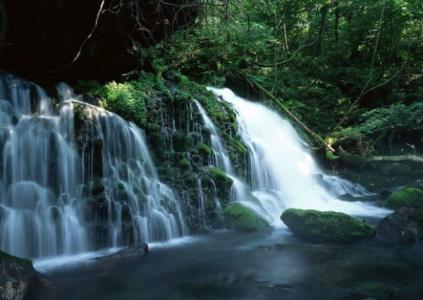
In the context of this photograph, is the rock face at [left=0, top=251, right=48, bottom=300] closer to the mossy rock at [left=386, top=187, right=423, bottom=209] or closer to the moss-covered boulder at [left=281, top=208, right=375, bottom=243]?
the moss-covered boulder at [left=281, top=208, right=375, bottom=243]

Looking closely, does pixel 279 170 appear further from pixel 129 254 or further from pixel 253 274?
pixel 129 254

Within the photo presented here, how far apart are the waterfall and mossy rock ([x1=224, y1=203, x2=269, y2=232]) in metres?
1.15

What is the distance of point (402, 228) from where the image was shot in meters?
8.84

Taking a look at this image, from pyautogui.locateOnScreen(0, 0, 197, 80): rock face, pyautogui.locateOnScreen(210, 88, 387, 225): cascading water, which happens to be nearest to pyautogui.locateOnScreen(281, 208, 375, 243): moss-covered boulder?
pyautogui.locateOnScreen(210, 88, 387, 225): cascading water

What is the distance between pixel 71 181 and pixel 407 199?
7696 mm

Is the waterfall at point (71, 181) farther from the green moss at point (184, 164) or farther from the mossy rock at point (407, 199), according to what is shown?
the mossy rock at point (407, 199)

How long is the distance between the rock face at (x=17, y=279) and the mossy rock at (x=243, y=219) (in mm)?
4599

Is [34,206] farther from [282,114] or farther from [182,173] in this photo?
[282,114]

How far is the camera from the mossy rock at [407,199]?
10.8 metres

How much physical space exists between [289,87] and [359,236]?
12.1 metres

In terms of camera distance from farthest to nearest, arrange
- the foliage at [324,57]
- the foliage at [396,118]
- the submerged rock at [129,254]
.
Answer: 1. the foliage at [324,57]
2. the foliage at [396,118]
3. the submerged rock at [129,254]

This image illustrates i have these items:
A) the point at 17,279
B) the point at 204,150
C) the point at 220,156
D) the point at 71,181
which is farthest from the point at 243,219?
the point at 17,279

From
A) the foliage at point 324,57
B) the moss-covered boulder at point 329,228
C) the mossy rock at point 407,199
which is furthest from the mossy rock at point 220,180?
the foliage at point 324,57

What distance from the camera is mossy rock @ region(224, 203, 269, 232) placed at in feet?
32.5
